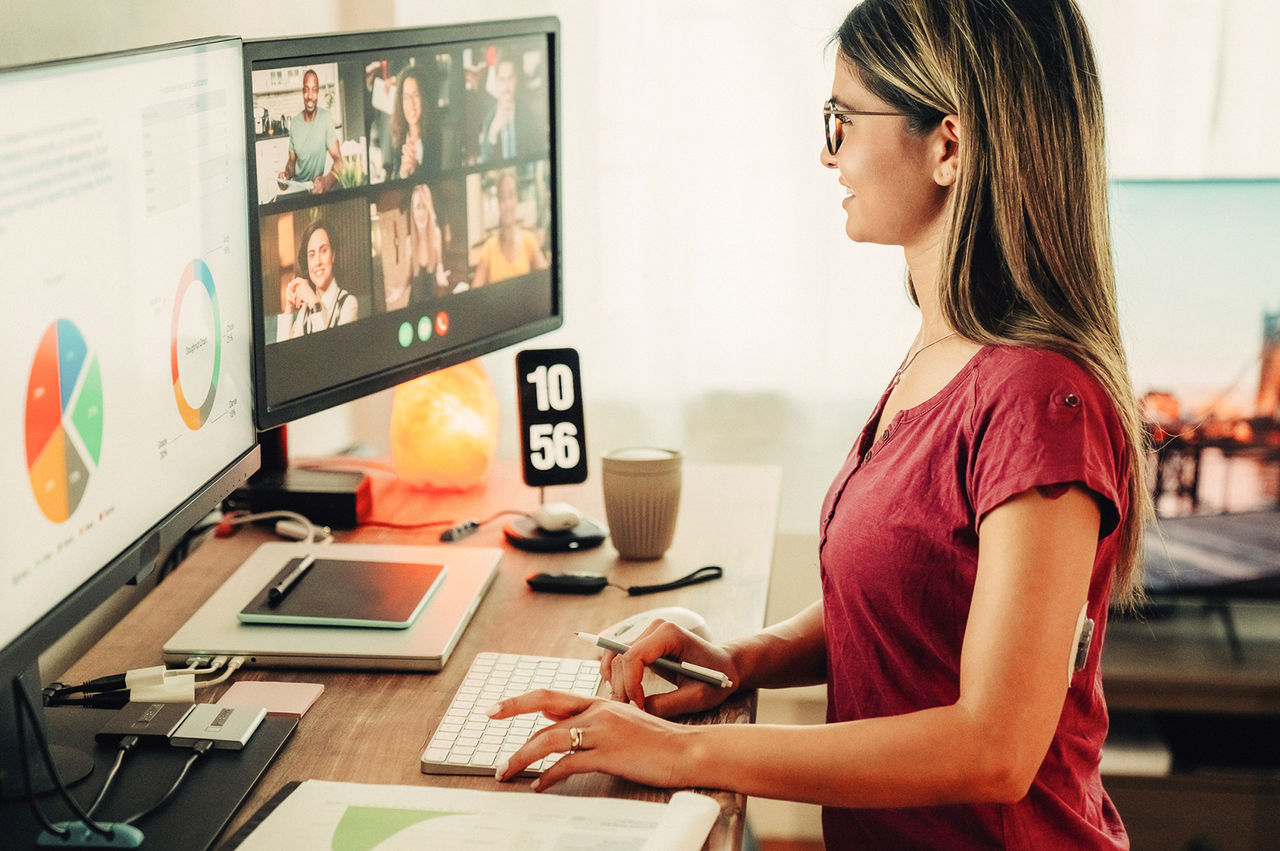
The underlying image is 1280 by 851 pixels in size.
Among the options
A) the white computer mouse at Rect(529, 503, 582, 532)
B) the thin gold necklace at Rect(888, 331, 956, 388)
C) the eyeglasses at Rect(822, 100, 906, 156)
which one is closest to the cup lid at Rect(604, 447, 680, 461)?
the white computer mouse at Rect(529, 503, 582, 532)

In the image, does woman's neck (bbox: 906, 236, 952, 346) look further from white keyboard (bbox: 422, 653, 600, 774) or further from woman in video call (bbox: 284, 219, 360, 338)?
woman in video call (bbox: 284, 219, 360, 338)

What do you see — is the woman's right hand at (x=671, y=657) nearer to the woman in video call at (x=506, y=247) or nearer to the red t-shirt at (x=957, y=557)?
the red t-shirt at (x=957, y=557)

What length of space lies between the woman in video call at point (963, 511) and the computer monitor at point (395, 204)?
47 cm

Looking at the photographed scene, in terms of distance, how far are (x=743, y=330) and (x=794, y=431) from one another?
219mm

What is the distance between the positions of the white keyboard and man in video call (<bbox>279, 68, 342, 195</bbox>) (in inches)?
19.9

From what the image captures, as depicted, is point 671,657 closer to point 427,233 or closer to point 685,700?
point 685,700

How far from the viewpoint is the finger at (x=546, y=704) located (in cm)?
94

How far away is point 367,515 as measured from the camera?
1.52 m

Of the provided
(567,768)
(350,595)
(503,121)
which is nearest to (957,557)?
(567,768)

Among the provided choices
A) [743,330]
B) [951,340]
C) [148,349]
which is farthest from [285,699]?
[743,330]

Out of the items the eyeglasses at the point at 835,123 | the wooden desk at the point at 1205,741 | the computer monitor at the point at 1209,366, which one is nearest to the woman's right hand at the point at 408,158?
the eyeglasses at the point at 835,123

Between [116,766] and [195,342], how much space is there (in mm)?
350

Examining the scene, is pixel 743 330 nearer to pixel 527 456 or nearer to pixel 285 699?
pixel 527 456

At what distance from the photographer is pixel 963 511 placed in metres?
0.97
